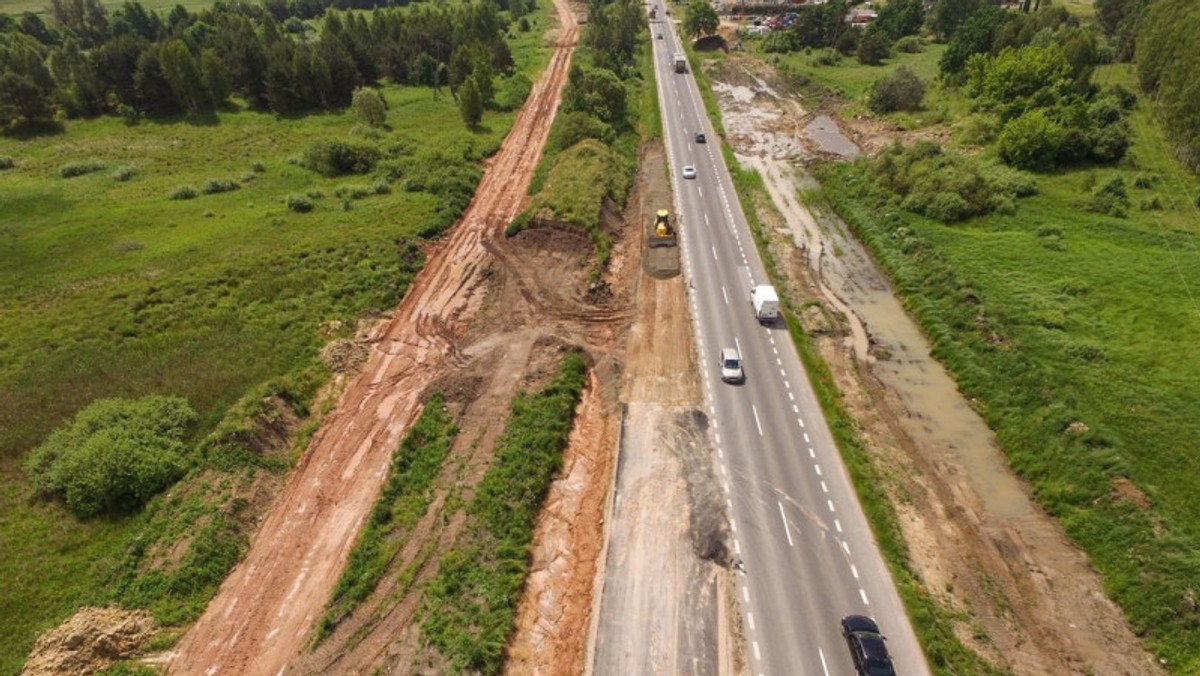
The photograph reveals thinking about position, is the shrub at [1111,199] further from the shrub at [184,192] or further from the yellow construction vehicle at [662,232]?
the shrub at [184,192]

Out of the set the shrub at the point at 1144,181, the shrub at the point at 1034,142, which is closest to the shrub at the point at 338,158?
the shrub at the point at 1034,142

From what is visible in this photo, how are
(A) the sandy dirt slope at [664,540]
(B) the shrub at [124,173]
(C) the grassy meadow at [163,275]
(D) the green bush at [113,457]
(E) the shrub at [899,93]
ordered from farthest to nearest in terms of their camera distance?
(E) the shrub at [899,93]
(B) the shrub at [124,173]
(D) the green bush at [113,457]
(C) the grassy meadow at [163,275]
(A) the sandy dirt slope at [664,540]

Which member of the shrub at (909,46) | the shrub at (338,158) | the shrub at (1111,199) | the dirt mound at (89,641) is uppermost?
the shrub at (909,46)

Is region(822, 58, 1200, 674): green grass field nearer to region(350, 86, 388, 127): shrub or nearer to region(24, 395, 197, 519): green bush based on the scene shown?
region(24, 395, 197, 519): green bush

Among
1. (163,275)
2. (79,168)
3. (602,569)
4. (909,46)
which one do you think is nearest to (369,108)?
(79,168)

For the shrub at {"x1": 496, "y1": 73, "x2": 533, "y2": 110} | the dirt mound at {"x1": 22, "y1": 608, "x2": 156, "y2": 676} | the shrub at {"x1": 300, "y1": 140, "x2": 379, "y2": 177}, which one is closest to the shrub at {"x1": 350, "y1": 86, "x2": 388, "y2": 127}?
the shrub at {"x1": 300, "y1": 140, "x2": 379, "y2": 177}

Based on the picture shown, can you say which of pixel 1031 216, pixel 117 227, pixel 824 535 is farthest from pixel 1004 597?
pixel 117 227

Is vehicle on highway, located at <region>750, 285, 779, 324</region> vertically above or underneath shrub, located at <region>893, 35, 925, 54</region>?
underneath
